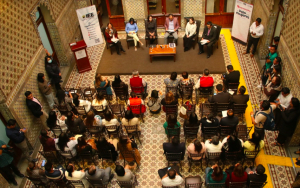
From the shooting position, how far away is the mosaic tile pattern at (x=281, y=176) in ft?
21.3

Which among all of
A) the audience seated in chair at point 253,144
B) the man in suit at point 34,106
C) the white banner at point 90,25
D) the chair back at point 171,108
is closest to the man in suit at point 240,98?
the audience seated in chair at point 253,144

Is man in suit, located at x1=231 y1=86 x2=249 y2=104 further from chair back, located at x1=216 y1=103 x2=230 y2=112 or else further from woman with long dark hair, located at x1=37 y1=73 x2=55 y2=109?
woman with long dark hair, located at x1=37 y1=73 x2=55 y2=109

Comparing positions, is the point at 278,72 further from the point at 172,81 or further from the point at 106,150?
the point at 106,150

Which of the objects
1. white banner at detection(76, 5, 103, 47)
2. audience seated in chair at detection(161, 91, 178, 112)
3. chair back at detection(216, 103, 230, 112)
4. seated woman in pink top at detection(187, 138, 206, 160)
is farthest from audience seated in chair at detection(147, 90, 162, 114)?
white banner at detection(76, 5, 103, 47)

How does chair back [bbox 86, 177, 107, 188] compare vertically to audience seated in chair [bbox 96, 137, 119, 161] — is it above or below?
below

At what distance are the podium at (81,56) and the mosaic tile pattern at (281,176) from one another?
286 inches

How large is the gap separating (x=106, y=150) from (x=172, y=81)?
307cm

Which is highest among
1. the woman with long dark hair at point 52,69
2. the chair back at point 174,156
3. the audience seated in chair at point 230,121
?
the woman with long dark hair at point 52,69

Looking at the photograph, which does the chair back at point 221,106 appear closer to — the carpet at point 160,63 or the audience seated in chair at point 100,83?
the carpet at point 160,63

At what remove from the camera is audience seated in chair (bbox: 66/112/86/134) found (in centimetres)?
708

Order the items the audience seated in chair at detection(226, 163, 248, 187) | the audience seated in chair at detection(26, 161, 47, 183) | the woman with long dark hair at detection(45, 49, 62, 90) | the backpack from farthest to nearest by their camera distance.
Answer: the woman with long dark hair at detection(45, 49, 62, 90) → the backpack → the audience seated in chair at detection(26, 161, 47, 183) → the audience seated in chair at detection(226, 163, 248, 187)

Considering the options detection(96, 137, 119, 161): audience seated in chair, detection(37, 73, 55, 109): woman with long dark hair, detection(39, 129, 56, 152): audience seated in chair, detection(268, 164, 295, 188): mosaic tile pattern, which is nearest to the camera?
Answer: detection(96, 137, 119, 161): audience seated in chair

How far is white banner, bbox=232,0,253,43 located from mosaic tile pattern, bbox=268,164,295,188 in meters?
6.03

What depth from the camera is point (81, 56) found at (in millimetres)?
10305
